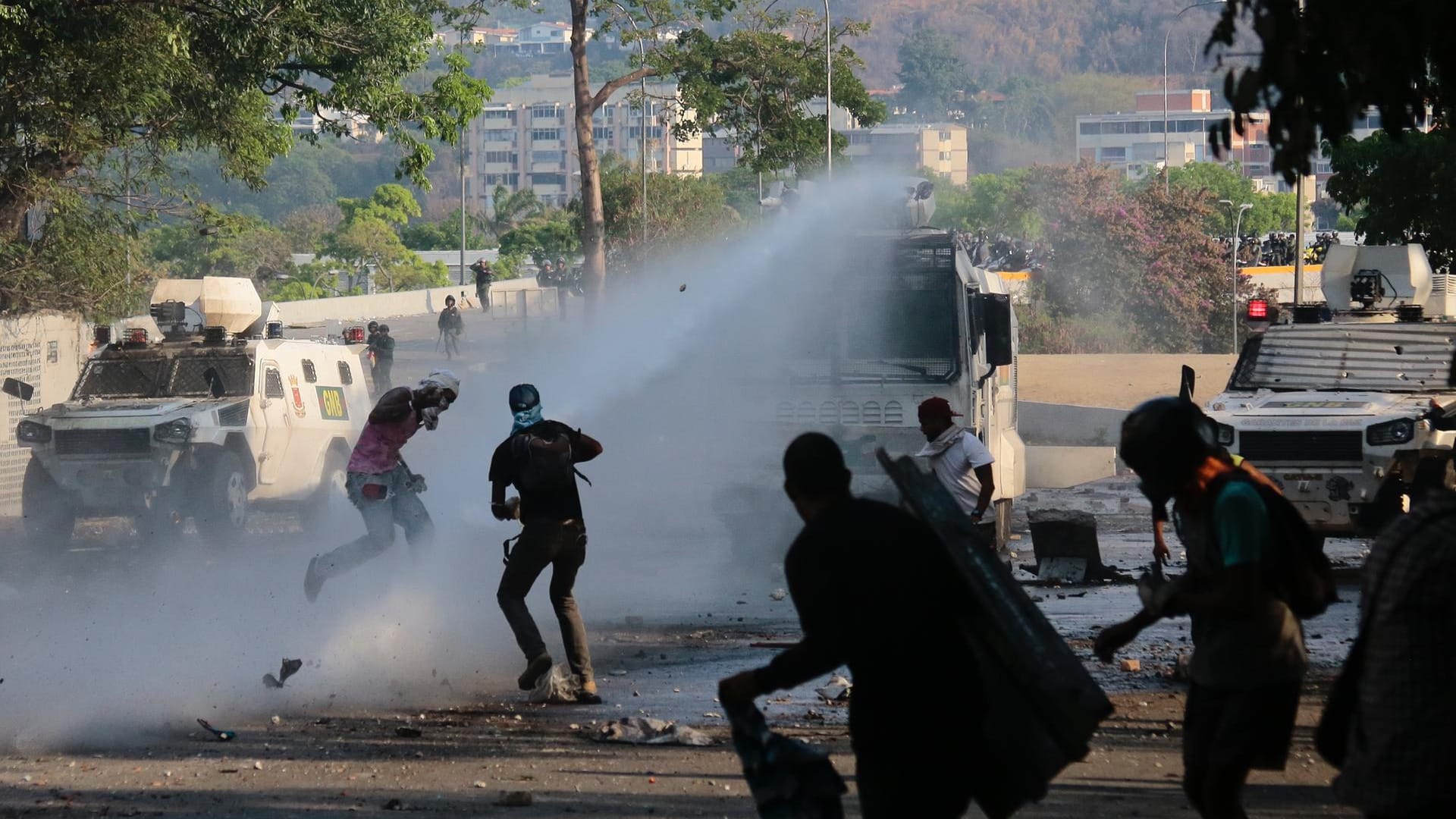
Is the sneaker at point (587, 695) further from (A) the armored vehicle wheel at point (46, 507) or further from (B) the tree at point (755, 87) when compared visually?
(B) the tree at point (755, 87)

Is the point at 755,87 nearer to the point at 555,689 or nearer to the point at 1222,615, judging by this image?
the point at 555,689

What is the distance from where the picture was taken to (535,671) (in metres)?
9.03

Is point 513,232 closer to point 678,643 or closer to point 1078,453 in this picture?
point 1078,453

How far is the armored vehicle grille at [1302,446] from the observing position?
13945 millimetres

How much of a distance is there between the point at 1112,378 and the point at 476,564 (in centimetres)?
2933

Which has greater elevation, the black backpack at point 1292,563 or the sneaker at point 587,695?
the black backpack at point 1292,563

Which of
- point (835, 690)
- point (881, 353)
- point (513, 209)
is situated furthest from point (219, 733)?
point (513, 209)

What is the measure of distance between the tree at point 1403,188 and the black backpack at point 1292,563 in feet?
57.2

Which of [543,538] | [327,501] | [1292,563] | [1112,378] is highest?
[1292,563]

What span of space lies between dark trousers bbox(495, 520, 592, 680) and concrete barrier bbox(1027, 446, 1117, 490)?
61.0ft

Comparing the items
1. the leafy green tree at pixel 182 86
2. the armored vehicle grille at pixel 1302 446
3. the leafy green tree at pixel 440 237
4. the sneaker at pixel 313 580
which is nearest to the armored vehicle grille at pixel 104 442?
the leafy green tree at pixel 182 86

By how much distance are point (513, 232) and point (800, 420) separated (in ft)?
297

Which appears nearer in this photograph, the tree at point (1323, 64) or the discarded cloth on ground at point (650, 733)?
the tree at point (1323, 64)

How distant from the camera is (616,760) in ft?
25.1
